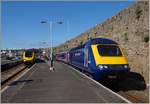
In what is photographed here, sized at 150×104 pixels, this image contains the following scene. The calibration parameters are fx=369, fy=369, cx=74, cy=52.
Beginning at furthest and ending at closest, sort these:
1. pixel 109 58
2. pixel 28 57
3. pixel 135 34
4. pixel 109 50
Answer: pixel 28 57
pixel 135 34
pixel 109 50
pixel 109 58

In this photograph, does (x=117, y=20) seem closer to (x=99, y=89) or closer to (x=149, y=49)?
(x=149, y=49)

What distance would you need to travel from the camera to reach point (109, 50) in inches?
894

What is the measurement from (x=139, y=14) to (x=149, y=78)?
48.8ft

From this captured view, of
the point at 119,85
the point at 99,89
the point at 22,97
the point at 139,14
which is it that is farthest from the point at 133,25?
the point at 22,97

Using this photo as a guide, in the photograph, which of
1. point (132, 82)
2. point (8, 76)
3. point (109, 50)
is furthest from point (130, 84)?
point (8, 76)

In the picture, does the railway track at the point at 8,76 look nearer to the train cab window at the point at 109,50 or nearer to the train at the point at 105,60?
the train at the point at 105,60

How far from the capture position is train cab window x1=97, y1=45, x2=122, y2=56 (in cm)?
2252

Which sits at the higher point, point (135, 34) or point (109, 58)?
point (135, 34)

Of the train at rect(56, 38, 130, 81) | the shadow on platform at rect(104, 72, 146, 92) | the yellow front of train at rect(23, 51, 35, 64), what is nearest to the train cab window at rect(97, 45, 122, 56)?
the train at rect(56, 38, 130, 81)

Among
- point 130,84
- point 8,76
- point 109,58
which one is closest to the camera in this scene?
point 109,58

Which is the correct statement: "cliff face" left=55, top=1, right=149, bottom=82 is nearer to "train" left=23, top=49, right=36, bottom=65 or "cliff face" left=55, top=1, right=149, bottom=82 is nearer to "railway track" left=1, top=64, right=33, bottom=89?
"railway track" left=1, top=64, right=33, bottom=89

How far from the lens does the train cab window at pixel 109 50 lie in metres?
22.5

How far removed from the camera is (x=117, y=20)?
47594 mm

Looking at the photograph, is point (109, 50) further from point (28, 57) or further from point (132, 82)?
point (28, 57)
